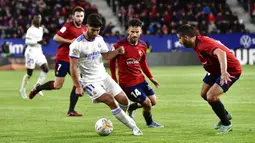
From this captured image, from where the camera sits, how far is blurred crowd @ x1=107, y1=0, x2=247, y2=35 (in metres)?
38.2

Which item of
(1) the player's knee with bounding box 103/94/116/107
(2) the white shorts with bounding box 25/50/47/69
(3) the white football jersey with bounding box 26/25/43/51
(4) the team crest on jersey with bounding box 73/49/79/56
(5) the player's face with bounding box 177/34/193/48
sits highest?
(5) the player's face with bounding box 177/34/193/48

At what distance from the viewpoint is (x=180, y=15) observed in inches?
1563

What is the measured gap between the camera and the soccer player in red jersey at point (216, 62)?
10.6 meters

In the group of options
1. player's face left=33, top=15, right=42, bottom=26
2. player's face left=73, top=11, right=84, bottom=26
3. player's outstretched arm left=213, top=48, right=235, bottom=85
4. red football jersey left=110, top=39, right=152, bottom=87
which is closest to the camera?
player's outstretched arm left=213, top=48, right=235, bottom=85

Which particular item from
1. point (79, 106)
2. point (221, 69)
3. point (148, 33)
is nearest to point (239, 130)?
point (221, 69)

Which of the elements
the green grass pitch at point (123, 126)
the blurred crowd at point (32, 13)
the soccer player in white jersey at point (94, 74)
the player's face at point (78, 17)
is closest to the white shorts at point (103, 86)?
the soccer player in white jersey at point (94, 74)

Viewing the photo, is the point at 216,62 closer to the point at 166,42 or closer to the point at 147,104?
the point at 147,104

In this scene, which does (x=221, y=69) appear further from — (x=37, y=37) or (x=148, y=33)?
(x=148, y=33)

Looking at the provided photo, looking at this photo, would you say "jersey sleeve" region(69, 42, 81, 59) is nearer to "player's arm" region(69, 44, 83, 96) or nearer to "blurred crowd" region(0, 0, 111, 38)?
"player's arm" region(69, 44, 83, 96)

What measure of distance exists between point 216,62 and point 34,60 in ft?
35.1

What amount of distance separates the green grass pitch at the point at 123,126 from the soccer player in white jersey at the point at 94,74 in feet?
1.75

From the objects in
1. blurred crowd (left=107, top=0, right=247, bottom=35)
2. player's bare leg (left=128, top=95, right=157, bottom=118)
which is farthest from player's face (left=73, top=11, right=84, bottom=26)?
blurred crowd (left=107, top=0, right=247, bottom=35)

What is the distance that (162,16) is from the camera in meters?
40.4

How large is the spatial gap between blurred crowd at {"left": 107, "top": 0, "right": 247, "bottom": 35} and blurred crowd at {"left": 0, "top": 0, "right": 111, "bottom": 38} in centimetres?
274
